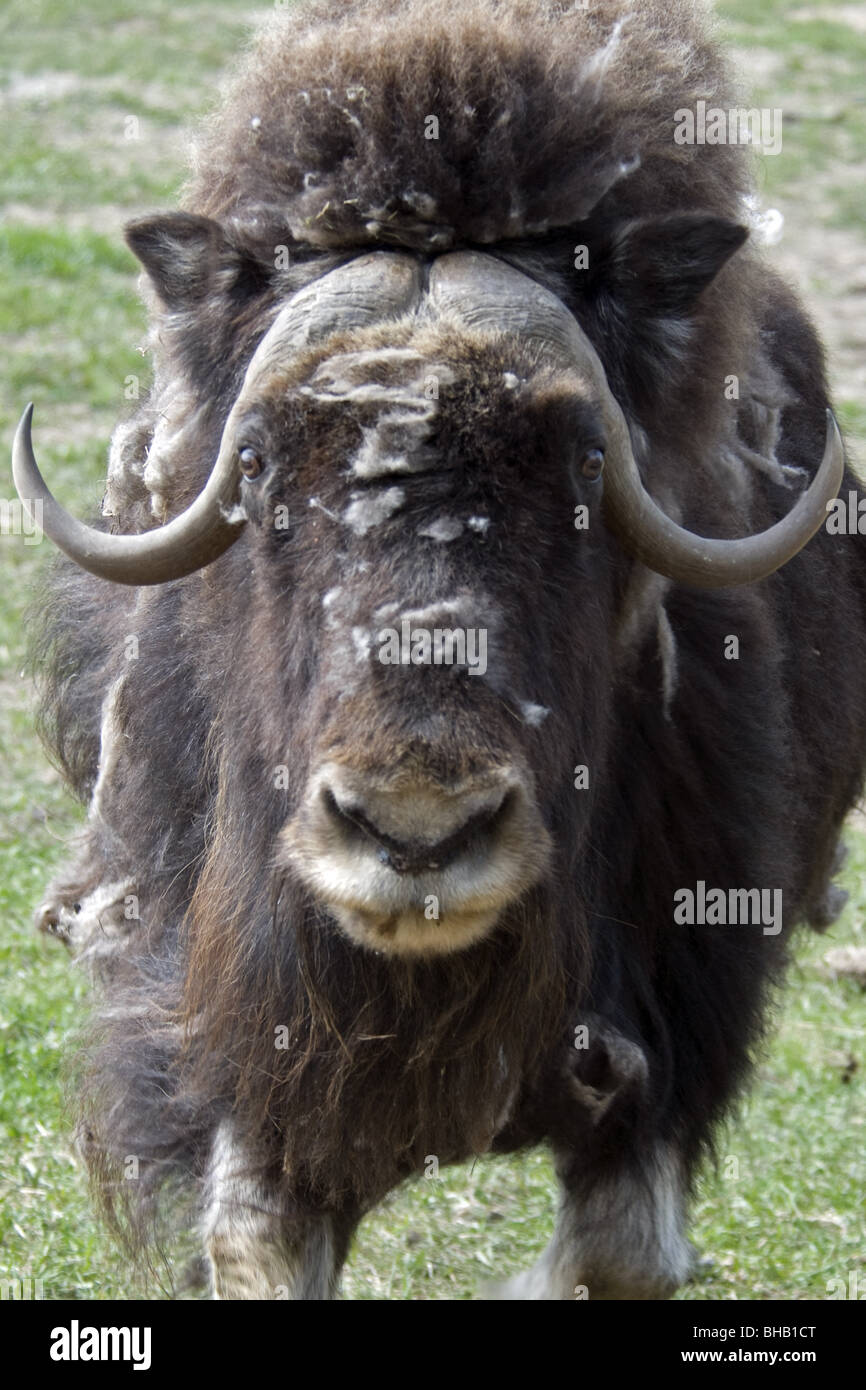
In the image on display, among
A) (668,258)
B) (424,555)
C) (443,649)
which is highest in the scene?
(668,258)

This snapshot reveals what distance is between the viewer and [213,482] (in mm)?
3021

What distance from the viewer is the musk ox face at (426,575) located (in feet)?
8.13

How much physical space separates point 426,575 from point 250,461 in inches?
15.9

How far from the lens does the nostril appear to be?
8.00ft

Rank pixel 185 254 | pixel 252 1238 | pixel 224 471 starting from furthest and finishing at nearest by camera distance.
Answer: pixel 252 1238, pixel 185 254, pixel 224 471

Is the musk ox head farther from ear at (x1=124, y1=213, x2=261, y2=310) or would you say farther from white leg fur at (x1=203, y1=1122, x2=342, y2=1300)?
white leg fur at (x1=203, y1=1122, x2=342, y2=1300)

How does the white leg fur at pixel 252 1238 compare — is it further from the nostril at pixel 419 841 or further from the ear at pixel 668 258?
the ear at pixel 668 258

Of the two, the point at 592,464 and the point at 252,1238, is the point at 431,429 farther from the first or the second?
the point at 252,1238

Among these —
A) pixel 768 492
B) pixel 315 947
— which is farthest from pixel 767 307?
pixel 315 947

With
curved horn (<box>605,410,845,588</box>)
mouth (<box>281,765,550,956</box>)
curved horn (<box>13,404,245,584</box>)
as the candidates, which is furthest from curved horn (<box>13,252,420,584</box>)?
mouth (<box>281,765,550,956</box>)

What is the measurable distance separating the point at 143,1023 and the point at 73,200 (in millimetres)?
8402

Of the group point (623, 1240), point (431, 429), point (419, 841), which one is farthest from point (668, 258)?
point (623, 1240)

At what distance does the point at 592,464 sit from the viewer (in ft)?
Answer: 9.35

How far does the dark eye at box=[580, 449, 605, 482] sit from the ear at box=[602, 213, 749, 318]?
344 mm
